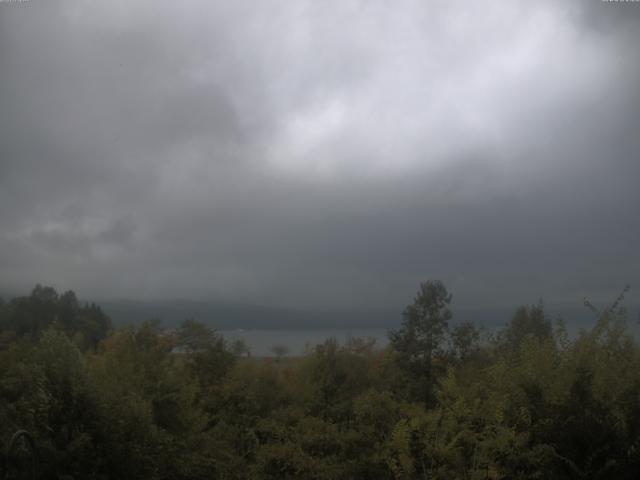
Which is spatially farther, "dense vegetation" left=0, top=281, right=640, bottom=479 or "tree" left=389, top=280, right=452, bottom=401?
"tree" left=389, top=280, right=452, bottom=401

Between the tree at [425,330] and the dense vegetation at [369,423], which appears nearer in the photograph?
the dense vegetation at [369,423]

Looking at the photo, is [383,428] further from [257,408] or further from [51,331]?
[257,408]

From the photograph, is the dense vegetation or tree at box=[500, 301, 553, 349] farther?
tree at box=[500, 301, 553, 349]

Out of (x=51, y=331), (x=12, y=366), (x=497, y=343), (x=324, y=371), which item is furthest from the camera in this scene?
(x=324, y=371)

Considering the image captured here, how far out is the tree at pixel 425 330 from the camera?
32844 mm

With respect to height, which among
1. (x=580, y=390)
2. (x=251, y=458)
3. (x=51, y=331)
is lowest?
(x=251, y=458)

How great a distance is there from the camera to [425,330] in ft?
108

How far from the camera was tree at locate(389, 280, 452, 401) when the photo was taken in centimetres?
3284

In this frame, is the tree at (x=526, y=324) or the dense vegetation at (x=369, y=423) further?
the tree at (x=526, y=324)

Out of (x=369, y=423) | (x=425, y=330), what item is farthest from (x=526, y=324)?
(x=369, y=423)

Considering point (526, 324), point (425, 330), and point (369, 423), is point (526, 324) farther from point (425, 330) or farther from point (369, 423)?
point (369, 423)

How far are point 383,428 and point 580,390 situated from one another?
6862 mm

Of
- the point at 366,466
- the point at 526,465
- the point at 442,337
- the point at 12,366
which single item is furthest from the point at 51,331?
the point at 442,337

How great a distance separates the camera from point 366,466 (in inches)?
715
